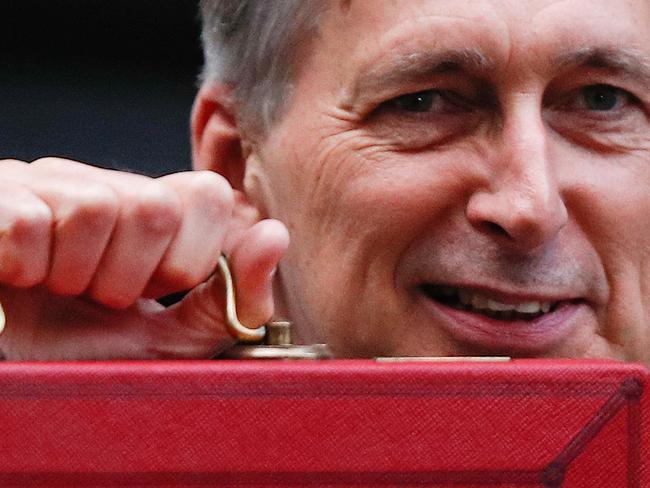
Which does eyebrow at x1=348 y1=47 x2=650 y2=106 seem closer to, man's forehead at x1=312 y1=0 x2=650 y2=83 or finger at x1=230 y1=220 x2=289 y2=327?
man's forehead at x1=312 y1=0 x2=650 y2=83

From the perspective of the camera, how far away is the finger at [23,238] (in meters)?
0.67

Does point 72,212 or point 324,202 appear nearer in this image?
point 72,212

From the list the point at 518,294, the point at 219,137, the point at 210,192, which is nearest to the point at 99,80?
the point at 219,137

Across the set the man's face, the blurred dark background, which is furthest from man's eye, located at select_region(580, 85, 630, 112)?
the blurred dark background

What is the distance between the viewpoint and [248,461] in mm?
580

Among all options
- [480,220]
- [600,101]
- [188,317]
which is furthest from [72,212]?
[600,101]

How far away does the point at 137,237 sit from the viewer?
700 mm

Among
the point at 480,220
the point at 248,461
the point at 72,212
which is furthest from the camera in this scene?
the point at 480,220

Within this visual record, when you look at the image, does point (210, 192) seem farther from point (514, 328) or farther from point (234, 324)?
point (514, 328)

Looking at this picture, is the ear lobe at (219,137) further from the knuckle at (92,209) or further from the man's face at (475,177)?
the knuckle at (92,209)

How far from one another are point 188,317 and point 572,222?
0.36 metres

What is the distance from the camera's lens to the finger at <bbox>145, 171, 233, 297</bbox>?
2.35 feet

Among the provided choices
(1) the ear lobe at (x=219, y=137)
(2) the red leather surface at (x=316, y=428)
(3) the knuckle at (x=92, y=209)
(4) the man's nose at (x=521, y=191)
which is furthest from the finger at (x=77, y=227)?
(1) the ear lobe at (x=219, y=137)

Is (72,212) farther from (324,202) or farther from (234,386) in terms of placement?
(324,202)
